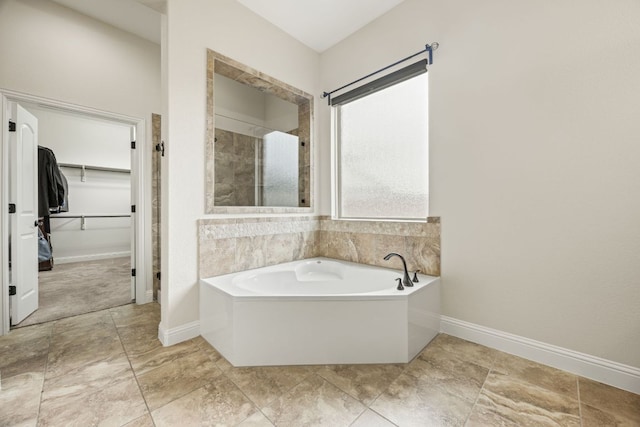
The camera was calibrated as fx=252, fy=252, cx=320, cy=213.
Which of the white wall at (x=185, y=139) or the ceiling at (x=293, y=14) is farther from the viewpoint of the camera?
the ceiling at (x=293, y=14)

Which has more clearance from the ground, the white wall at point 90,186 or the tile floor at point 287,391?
the white wall at point 90,186

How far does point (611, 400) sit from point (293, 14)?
3.49m

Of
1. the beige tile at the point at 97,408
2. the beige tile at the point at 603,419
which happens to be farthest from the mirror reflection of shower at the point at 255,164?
the beige tile at the point at 603,419

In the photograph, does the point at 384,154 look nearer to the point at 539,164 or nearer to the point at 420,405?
the point at 539,164

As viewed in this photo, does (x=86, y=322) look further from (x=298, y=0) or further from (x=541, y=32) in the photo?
(x=541, y=32)

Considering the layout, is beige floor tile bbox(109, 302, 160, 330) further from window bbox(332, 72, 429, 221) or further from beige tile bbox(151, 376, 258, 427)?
window bbox(332, 72, 429, 221)

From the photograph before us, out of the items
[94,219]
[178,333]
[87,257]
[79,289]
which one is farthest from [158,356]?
[94,219]

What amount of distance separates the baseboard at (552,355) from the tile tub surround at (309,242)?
1.51 ft

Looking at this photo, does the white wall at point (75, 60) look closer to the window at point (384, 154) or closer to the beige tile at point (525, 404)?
the window at point (384, 154)

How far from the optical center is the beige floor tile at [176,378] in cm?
132

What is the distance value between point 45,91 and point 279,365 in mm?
2977

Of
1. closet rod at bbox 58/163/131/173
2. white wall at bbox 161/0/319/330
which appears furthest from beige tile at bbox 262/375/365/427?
closet rod at bbox 58/163/131/173

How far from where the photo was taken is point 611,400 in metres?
1.28

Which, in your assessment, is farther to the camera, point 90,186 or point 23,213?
point 90,186
